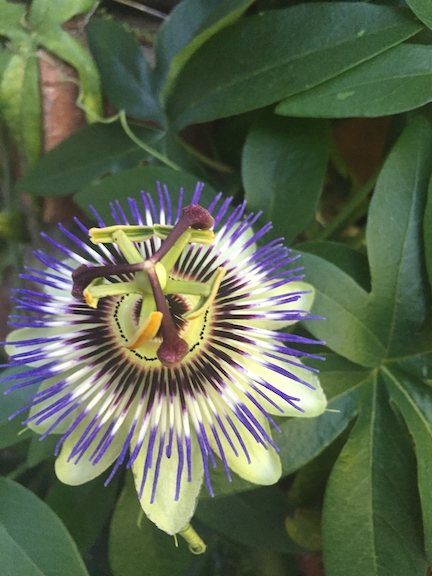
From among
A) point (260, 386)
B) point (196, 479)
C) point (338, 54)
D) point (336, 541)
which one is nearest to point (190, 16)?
point (338, 54)

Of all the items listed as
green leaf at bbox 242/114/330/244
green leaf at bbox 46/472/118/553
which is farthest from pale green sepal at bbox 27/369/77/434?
green leaf at bbox 242/114/330/244

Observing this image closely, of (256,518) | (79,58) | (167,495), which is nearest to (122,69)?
(79,58)

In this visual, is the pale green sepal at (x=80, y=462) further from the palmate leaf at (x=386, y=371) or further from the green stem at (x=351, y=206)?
the green stem at (x=351, y=206)

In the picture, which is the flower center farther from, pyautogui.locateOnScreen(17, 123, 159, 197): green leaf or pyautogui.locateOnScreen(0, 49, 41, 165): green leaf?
pyautogui.locateOnScreen(0, 49, 41, 165): green leaf

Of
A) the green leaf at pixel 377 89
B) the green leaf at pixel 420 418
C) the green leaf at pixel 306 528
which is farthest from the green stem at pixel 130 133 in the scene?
the green leaf at pixel 306 528

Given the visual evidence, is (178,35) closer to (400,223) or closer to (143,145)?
(143,145)

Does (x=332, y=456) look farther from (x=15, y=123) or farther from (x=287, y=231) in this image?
(x=15, y=123)

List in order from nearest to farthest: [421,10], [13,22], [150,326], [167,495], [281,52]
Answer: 1. [150,326]
2. [167,495]
3. [421,10]
4. [281,52]
5. [13,22]
